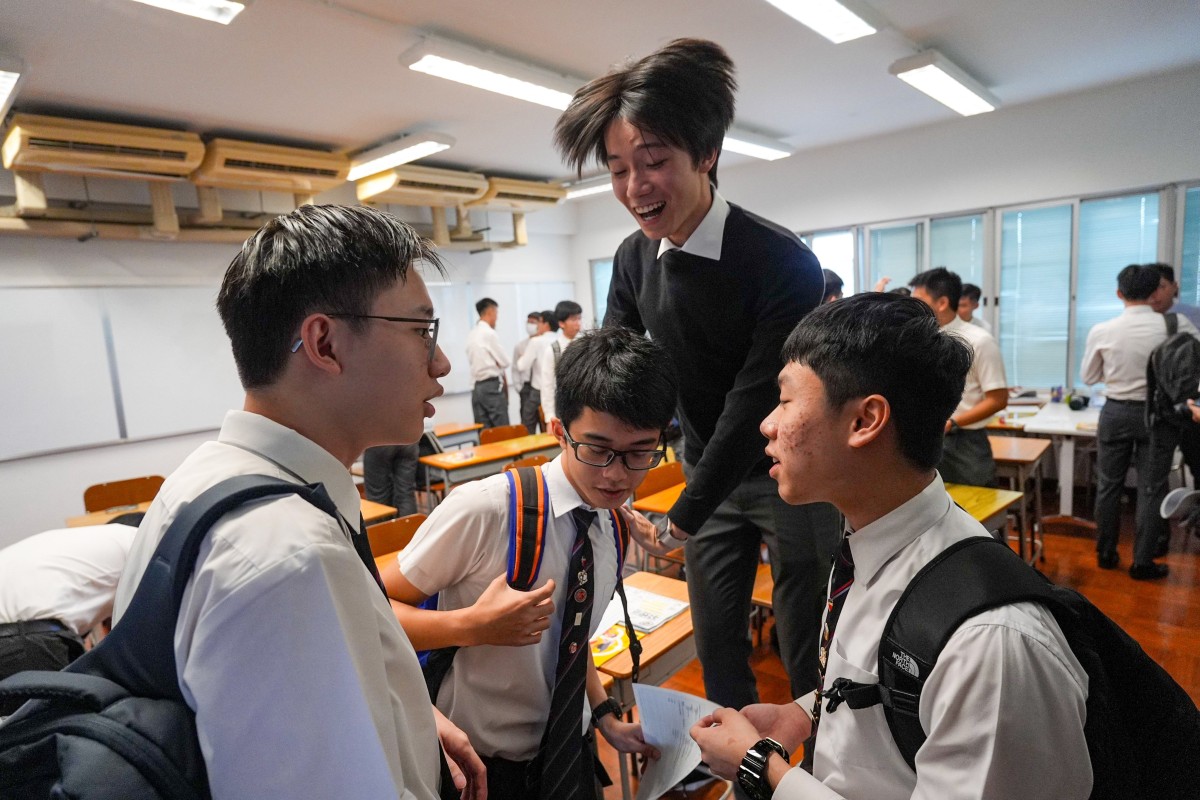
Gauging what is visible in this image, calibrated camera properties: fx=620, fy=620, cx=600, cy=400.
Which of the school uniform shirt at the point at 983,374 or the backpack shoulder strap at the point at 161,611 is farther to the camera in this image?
the school uniform shirt at the point at 983,374

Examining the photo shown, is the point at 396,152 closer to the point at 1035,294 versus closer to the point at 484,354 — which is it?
the point at 484,354

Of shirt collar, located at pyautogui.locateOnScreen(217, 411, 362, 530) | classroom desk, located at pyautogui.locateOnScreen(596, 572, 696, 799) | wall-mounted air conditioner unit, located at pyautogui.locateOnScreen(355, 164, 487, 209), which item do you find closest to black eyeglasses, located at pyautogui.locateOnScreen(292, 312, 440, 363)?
shirt collar, located at pyautogui.locateOnScreen(217, 411, 362, 530)

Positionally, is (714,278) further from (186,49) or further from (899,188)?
(899,188)

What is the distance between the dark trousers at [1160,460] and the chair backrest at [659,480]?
2.92 metres

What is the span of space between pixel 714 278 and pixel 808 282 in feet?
0.65

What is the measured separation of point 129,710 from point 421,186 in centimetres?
654

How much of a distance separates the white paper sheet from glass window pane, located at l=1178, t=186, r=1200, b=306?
6434mm

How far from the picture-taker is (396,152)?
545 centimetres

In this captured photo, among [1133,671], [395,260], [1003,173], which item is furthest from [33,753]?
[1003,173]

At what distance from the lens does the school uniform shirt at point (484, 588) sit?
1.20 meters

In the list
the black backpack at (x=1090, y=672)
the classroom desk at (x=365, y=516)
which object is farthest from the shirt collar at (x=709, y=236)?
the classroom desk at (x=365, y=516)

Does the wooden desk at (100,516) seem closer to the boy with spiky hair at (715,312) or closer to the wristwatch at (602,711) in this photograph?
the wristwatch at (602,711)

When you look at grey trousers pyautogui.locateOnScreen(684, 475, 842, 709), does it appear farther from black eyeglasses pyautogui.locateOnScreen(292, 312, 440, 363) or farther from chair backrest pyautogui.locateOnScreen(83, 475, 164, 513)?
chair backrest pyautogui.locateOnScreen(83, 475, 164, 513)

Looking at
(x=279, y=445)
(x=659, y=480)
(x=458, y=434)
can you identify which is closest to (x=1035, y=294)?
(x=659, y=480)
